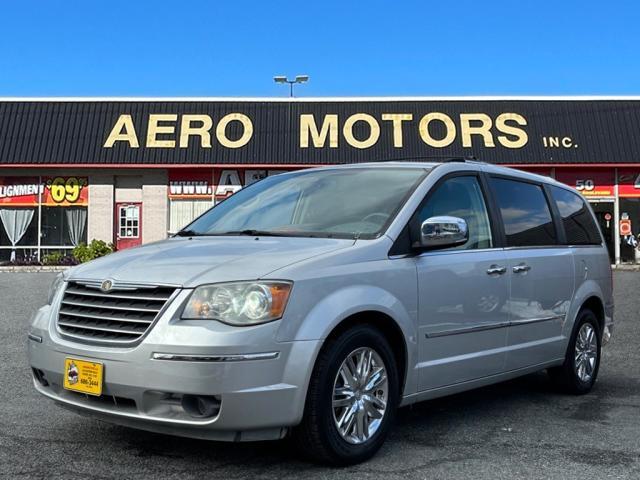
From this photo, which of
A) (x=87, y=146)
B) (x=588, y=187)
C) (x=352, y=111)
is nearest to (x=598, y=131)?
(x=588, y=187)

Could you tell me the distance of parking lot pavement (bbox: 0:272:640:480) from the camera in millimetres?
3854

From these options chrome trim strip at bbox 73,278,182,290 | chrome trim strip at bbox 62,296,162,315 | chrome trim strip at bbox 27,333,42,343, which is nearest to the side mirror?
chrome trim strip at bbox 73,278,182,290

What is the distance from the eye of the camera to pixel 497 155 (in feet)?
76.5

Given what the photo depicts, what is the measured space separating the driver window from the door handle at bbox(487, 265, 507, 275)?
0.17 meters

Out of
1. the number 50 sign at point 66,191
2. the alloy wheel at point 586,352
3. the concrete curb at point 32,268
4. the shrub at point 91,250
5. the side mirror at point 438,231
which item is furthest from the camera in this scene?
Result: the number 50 sign at point 66,191

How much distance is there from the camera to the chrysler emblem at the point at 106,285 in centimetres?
380

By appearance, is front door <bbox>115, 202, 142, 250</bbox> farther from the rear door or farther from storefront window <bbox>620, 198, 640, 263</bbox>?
the rear door

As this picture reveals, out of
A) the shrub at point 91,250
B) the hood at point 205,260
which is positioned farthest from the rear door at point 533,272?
the shrub at point 91,250

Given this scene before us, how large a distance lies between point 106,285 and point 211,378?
84 centimetres

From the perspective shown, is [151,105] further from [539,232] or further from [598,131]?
[539,232]

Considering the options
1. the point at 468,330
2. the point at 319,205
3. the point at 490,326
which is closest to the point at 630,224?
the point at 490,326

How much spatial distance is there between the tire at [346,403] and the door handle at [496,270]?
1100 millimetres

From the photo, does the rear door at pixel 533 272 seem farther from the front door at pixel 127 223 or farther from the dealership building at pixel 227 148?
the front door at pixel 127 223

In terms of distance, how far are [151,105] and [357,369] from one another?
22109 mm
